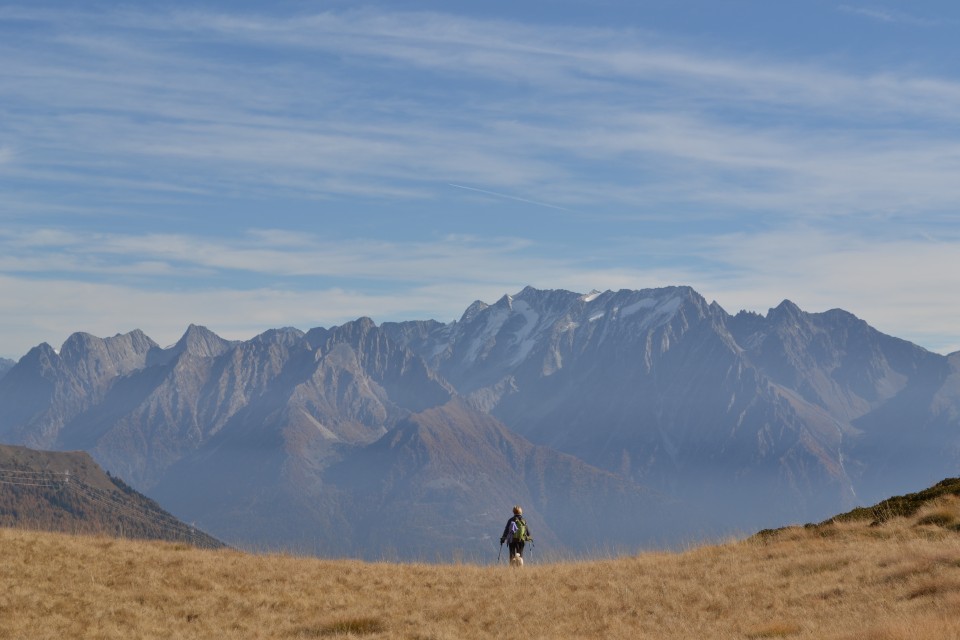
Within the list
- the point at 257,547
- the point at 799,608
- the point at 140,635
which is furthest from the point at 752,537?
the point at 140,635

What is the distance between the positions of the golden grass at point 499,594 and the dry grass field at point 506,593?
66 millimetres

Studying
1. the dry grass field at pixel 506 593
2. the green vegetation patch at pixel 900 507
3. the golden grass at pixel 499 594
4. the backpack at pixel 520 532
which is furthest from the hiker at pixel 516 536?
the green vegetation patch at pixel 900 507

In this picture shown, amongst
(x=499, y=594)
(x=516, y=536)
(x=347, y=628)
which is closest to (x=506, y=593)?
(x=499, y=594)

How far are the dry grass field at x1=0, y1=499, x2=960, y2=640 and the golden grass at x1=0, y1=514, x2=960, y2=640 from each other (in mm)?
66

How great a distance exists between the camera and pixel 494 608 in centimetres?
2828

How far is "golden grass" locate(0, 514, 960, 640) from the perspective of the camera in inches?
985

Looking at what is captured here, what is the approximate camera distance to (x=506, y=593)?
3042 centimetres

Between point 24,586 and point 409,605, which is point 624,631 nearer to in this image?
point 409,605

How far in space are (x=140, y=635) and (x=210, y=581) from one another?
5.97 meters

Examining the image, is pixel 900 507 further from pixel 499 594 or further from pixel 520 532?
pixel 499 594

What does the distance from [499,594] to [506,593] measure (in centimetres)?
23

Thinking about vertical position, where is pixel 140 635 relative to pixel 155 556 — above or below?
below

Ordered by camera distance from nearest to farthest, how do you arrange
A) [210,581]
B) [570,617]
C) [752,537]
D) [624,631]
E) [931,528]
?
[624,631] → [570,617] → [210,581] → [931,528] → [752,537]

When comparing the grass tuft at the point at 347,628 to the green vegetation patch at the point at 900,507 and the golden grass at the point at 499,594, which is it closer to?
the golden grass at the point at 499,594
